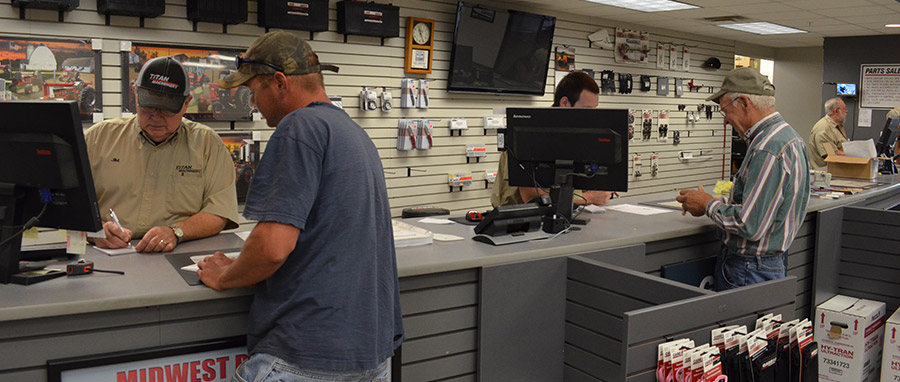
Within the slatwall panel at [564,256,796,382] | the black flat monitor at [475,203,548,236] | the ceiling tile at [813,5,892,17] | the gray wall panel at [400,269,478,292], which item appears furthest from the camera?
the ceiling tile at [813,5,892,17]

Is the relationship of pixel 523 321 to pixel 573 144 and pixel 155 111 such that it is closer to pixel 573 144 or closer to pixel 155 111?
pixel 573 144

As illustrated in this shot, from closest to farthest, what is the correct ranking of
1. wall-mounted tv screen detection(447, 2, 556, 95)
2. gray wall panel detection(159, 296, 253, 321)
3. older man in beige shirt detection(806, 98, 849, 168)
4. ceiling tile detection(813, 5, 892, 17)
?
gray wall panel detection(159, 296, 253, 321)
wall-mounted tv screen detection(447, 2, 556, 95)
ceiling tile detection(813, 5, 892, 17)
older man in beige shirt detection(806, 98, 849, 168)

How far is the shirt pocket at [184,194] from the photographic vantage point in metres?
2.94

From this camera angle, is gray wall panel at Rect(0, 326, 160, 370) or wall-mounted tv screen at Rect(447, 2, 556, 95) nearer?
gray wall panel at Rect(0, 326, 160, 370)

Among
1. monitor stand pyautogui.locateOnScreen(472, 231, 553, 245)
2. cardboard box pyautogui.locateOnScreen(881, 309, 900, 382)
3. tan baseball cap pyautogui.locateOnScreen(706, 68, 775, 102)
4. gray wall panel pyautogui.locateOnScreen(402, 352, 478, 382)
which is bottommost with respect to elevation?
cardboard box pyautogui.locateOnScreen(881, 309, 900, 382)

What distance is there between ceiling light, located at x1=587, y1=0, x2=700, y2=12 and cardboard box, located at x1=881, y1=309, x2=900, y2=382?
454 cm

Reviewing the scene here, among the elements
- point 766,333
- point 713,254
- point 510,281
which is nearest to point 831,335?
point 713,254

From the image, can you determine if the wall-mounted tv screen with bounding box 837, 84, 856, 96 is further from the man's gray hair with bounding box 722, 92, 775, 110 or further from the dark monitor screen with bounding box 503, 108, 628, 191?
the dark monitor screen with bounding box 503, 108, 628, 191

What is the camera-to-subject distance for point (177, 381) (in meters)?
2.09

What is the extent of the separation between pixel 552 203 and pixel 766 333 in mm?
1097

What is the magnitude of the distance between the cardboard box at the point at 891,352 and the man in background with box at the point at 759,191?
1297mm

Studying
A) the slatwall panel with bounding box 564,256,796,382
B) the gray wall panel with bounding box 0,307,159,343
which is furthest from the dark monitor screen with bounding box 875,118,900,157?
the gray wall panel with bounding box 0,307,159,343

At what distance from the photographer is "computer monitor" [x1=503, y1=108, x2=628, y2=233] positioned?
3229mm

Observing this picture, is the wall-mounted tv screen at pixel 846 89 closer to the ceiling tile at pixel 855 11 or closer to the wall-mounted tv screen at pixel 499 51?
the ceiling tile at pixel 855 11
